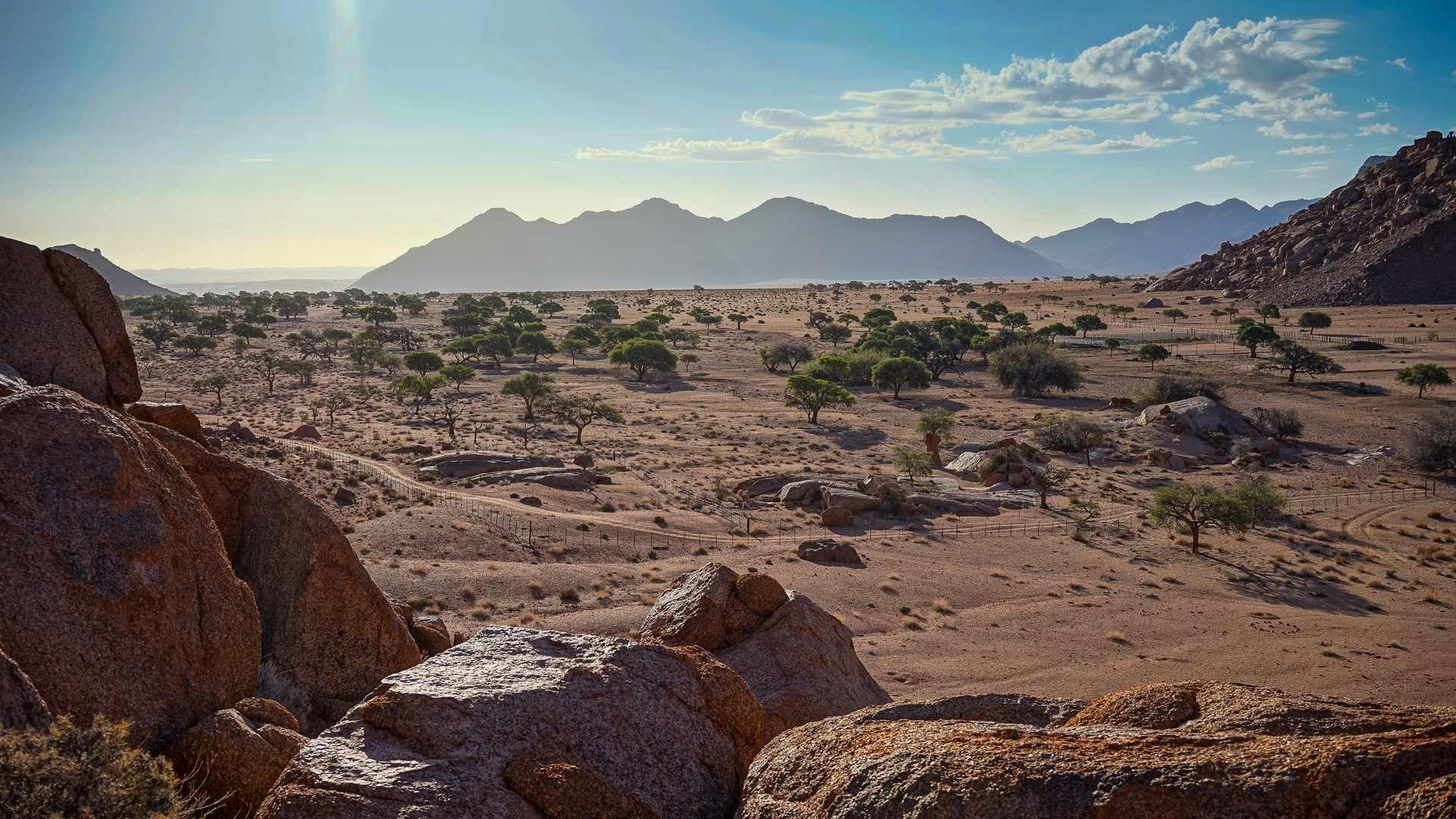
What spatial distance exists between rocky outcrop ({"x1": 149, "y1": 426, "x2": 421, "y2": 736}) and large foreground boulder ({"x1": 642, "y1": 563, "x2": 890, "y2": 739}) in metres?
4.21

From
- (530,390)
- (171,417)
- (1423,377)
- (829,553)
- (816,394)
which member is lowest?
(829,553)

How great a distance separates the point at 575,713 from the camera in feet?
22.0

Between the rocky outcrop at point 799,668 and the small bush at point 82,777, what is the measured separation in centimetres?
734

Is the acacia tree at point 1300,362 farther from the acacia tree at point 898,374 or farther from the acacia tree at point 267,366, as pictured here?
the acacia tree at point 267,366

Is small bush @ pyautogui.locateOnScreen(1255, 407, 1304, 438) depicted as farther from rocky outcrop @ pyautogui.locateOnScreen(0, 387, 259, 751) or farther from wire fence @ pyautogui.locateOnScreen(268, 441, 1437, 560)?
rocky outcrop @ pyautogui.locateOnScreen(0, 387, 259, 751)

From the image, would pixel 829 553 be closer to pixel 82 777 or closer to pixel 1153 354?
pixel 82 777

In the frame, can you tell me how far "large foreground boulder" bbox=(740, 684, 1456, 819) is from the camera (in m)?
4.16

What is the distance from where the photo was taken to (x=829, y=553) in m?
30.2

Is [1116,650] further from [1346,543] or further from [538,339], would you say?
[538,339]

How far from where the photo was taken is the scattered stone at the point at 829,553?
29966 millimetres

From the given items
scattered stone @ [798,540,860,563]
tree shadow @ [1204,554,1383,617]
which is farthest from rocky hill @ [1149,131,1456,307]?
scattered stone @ [798,540,860,563]

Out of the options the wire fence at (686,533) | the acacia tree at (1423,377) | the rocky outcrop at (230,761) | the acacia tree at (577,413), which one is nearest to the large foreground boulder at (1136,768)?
the rocky outcrop at (230,761)

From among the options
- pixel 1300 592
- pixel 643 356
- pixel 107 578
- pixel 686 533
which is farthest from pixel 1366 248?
pixel 107 578

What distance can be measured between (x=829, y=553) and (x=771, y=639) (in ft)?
58.9
